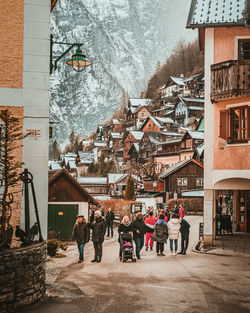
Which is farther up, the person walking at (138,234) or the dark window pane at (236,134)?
the dark window pane at (236,134)

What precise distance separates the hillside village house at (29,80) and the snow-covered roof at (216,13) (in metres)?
8.94

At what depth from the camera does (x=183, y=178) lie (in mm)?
59031

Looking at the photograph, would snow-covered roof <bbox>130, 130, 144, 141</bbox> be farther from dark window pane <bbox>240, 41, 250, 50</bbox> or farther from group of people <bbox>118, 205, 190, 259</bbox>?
group of people <bbox>118, 205, 190, 259</bbox>

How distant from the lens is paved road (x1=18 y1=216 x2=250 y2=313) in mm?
9219

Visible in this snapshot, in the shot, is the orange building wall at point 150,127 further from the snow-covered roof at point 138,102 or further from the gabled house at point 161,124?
the snow-covered roof at point 138,102

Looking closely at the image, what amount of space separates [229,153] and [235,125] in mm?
1159

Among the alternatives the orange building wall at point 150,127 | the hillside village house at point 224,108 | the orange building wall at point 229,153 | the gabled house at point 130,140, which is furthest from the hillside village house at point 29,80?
the orange building wall at point 150,127

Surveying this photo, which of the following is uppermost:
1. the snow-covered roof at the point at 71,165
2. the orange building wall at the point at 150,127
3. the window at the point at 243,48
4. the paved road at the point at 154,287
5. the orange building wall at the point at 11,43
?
the orange building wall at the point at 150,127

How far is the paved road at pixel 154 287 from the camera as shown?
30.2 feet

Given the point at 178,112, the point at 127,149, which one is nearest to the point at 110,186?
the point at 127,149

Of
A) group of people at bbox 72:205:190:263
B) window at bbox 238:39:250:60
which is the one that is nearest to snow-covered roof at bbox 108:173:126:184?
window at bbox 238:39:250:60

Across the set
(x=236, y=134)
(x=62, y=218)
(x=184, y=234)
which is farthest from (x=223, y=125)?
(x=62, y=218)

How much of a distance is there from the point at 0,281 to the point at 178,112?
3669 inches

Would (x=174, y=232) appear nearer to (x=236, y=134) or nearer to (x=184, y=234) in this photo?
(x=184, y=234)
